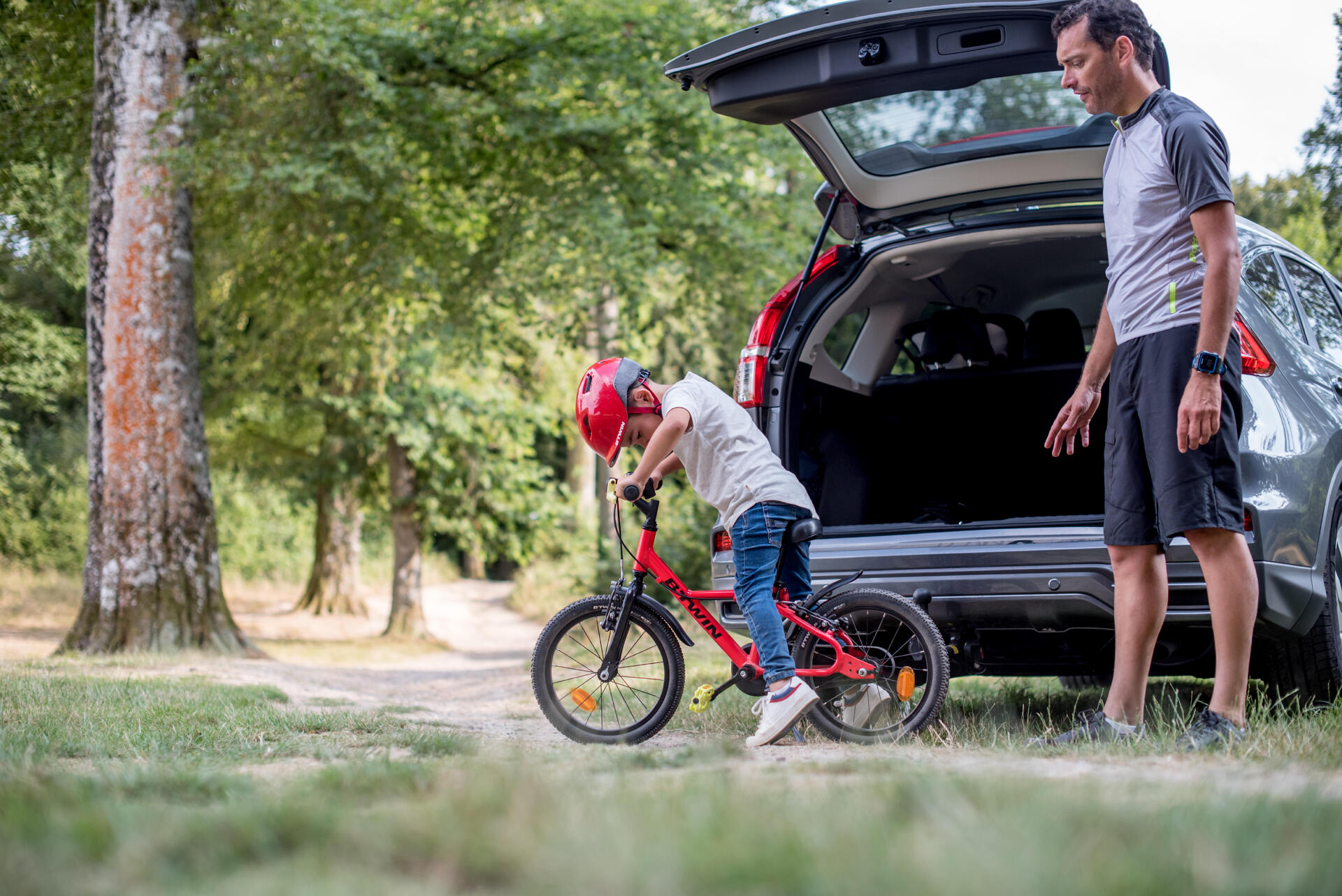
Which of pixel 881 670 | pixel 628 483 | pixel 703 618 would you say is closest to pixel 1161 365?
pixel 881 670

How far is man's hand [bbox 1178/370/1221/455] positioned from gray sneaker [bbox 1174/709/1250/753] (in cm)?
81

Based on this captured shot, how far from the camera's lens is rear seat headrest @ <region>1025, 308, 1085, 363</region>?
17.0ft

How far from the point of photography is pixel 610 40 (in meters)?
9.70

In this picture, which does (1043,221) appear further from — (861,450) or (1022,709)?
(1022,709)

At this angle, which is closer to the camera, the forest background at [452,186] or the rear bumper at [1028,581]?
the rear bumper at [1028,581]

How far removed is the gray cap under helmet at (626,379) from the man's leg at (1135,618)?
5.56ft

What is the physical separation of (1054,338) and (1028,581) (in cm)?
192

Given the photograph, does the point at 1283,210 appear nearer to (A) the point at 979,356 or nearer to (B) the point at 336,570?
(A) the point at 979,356

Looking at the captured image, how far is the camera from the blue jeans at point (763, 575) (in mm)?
3748

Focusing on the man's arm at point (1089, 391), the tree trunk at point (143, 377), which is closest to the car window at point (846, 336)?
the man's arm at point (1089, 391)

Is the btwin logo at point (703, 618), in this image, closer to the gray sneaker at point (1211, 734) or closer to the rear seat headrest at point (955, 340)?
the gray sneaker at point (1211, 734)

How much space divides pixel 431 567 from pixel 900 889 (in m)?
27.7

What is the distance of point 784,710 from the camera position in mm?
3658

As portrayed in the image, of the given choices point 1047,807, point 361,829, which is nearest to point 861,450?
point 1047,807
